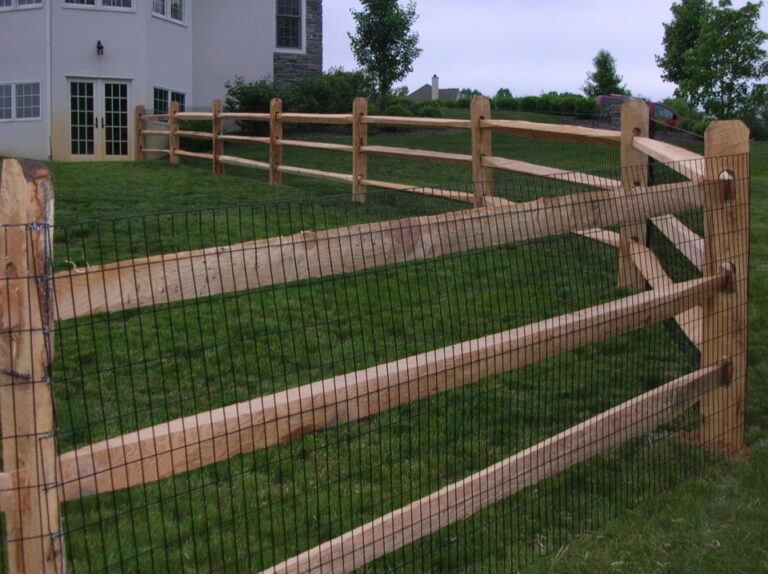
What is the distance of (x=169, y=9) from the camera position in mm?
23531

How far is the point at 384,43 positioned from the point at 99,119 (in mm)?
13601

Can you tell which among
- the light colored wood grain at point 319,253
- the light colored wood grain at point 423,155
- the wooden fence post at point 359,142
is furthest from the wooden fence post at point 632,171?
the wooden fence post at point 359,142

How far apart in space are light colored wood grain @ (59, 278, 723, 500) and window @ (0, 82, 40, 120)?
20.2 m

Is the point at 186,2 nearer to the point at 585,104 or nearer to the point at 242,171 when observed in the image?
the point at 242,171

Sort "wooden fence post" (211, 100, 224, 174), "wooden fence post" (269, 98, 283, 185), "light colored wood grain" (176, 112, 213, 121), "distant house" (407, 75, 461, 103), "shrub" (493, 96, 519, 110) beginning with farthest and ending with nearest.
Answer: "distant house" (407, 75, 461, 103)
"shrub" (493, 96, 519, 110)
"light colored wood grain" (176, 112, 213, 121)
"wooden fence post" (211, 100, 224, 174)
"wooden fence post" (269, 98, 283, 185)

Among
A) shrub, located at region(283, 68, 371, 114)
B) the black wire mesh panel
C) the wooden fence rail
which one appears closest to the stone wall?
shrub, located at region(283, 68, 371, 114)

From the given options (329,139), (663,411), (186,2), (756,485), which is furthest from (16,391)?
(186,2)

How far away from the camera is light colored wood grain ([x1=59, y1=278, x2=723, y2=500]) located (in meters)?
2.75

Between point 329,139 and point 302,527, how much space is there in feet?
65.4

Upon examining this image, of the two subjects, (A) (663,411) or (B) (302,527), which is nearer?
(B) (302,527)

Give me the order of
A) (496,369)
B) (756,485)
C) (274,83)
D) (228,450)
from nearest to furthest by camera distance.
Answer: (228,450) → (496,369) → (756,485) → (274,83)

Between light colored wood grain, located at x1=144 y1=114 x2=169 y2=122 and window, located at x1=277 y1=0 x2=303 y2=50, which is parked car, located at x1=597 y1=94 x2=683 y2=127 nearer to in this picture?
window, located at x1=277 y1=0 x2=303 y2=50

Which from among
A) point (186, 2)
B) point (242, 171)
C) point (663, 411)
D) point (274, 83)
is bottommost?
point (663, 411)

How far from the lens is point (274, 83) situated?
25.8 m
